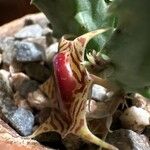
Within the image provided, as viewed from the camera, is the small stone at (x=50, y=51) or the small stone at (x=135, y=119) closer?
the small stone at (x=135, y=119)

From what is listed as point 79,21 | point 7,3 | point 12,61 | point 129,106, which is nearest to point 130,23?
point 79,21

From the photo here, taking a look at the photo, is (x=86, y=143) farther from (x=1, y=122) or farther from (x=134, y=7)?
(x=134, y=7)

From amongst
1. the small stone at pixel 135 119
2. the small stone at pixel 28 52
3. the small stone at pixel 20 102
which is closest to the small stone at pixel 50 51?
the small stone at pixel 28 52

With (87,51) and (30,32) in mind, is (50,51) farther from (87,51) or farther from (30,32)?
(87,51)

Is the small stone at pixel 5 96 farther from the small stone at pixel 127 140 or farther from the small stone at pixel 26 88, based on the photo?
the small stone at pixel 127 140

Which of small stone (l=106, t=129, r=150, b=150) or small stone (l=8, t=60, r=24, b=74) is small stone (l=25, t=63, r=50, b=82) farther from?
small stone (l=106, t=129, r=150, b=150)

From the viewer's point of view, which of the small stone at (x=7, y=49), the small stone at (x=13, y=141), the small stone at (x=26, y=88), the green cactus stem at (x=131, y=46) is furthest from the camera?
the small stone at (x=7, y=49)

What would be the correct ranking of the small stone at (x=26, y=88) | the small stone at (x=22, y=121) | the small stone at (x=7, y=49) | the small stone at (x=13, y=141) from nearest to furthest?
the small stone at (x=13, y=141), the small stone at (x=22, y=121), the small stone at (x=26, y=88), the small stone at (x=7, y=49)
